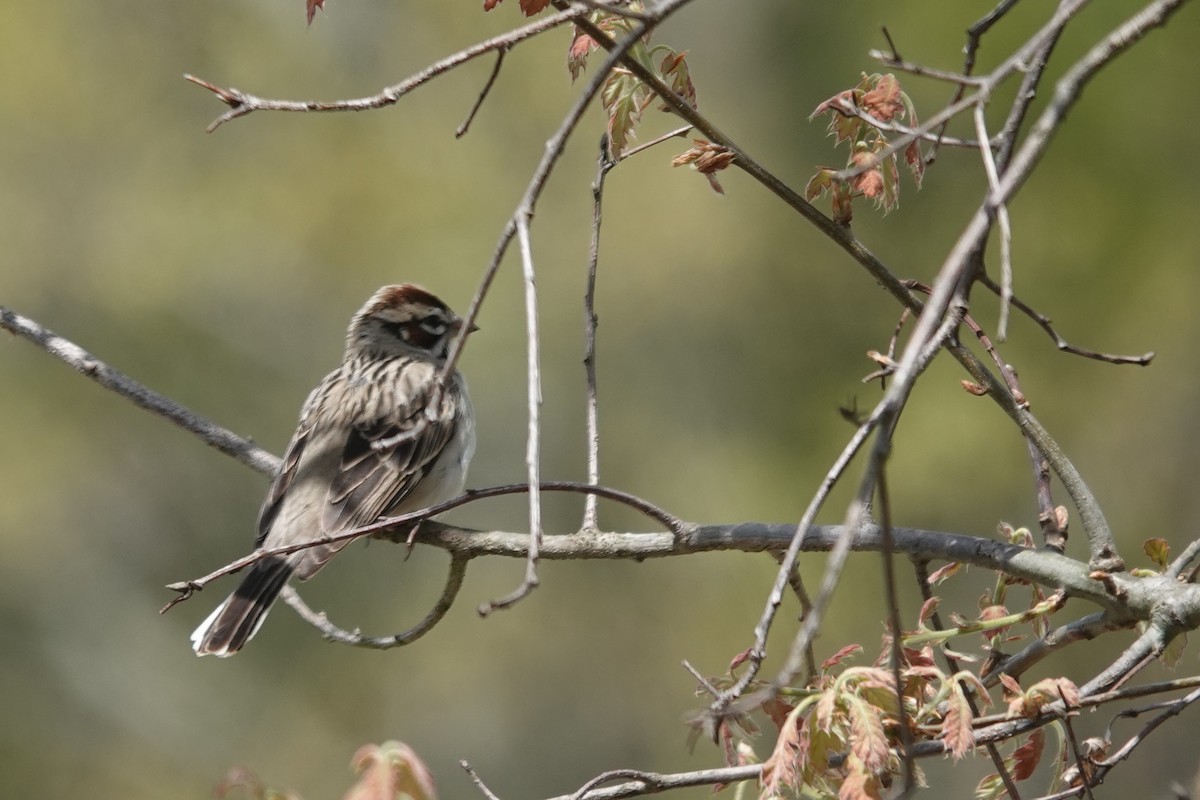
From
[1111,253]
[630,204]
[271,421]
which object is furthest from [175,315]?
[1111,253]

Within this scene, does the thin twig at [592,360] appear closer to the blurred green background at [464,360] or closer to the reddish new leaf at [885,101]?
the reddish new leaf at [885,101]

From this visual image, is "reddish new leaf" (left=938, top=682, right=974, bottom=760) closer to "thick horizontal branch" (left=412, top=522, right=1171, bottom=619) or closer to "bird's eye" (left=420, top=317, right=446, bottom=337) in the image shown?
"thick horizontal branch" (left=412, top=522, right=1171, bottom=619)

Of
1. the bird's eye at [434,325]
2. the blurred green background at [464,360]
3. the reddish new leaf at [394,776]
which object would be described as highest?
the blurred green background at [464,360]

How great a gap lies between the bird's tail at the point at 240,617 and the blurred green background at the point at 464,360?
10640 millimetres

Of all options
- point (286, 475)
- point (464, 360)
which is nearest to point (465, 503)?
point (286, 475)

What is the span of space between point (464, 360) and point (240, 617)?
36.8 ft

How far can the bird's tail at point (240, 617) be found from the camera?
507 cm

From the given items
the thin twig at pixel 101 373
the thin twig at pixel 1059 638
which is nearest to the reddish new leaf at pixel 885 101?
the thin twig at pixel 1059 638

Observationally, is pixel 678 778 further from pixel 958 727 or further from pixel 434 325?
pixel 434 325

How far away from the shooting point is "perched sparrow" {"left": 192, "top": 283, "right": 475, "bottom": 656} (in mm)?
5133

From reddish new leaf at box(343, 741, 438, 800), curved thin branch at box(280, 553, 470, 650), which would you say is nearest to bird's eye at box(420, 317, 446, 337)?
curved thin branch at box(280, 553, 470, 650)

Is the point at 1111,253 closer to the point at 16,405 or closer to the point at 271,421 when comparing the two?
the point at 271,421

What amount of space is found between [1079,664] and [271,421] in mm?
9418

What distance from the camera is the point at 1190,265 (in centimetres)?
1484
